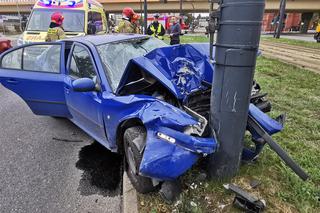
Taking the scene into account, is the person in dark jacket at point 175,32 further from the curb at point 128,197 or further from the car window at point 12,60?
the curb at point 128,197

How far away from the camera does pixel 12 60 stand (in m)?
4.75

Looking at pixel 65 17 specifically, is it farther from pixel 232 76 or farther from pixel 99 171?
pixel 232 76

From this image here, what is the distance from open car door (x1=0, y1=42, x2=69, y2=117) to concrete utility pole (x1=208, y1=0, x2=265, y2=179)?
2605mm

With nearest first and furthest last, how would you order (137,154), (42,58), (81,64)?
(137,154) → (81,64) → (42,58)

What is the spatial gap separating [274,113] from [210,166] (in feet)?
8.17

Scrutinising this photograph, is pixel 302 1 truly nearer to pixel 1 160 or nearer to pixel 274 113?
pixel 274 113

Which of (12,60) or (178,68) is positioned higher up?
(178,68)

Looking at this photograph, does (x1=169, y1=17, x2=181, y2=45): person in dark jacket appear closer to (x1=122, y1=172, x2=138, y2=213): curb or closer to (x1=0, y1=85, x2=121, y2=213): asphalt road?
(x1=0, y1=85, x2=121, y2=213): asphalt road

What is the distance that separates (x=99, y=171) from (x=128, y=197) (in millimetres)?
855

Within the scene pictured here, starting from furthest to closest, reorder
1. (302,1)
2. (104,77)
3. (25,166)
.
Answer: (302,1), (25,166), (104,77)

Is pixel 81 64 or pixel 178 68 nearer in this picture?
pixel 178 68

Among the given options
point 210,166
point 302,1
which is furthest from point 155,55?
point 302,1

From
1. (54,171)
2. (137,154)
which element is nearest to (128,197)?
(137,154)

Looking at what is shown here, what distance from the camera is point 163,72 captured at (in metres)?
3.01
